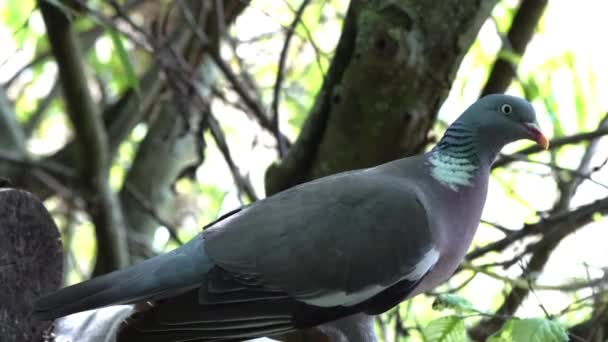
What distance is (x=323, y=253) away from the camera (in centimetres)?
166

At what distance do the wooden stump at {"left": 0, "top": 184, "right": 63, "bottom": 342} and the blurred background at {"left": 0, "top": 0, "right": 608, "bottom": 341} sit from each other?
0.72 meters

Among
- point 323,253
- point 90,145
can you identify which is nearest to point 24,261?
point 323,253

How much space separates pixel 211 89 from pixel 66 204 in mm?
842

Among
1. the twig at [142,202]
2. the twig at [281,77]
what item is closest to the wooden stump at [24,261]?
the twig at [281,77]

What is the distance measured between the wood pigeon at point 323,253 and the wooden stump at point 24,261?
7 centimetres

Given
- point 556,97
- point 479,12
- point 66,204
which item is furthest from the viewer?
point 66,204

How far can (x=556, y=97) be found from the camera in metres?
2.79

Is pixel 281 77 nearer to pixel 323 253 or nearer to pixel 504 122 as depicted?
→ pixel 504 122

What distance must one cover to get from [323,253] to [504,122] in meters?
0.45

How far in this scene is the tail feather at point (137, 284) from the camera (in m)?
1.44

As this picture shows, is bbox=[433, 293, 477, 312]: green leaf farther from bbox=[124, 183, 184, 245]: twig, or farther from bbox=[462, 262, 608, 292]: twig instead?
bbox=[124, 183, 184, 245]: twig

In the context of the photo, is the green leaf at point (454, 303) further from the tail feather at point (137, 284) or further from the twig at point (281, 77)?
the twig at point (281, 77)

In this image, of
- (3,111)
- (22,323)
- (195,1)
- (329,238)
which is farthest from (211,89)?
(22,323)

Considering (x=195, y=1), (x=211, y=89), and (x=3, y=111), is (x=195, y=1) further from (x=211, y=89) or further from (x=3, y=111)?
(x=3, y=111)
